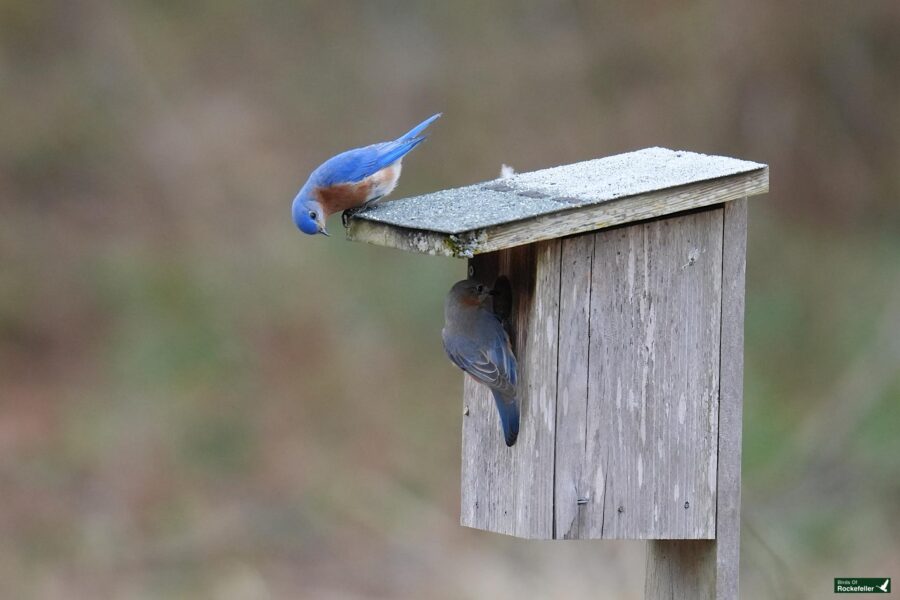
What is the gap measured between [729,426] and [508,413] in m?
0.63

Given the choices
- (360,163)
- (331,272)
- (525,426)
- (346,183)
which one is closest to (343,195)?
(346,183)

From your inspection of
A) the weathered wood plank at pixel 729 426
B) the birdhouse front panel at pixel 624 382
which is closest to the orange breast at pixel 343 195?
the birdhouse front panel at pixel 624 382

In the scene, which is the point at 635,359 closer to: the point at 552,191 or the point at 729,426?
the point at 729,426

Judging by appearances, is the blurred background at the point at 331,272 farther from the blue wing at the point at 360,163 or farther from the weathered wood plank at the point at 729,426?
the weathered wood plank at the point at 729,426

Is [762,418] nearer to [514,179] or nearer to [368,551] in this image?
[368,551]

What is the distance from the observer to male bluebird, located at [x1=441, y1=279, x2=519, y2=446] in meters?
3.60

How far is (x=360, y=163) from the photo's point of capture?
189 inches

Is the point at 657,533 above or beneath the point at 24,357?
beneath

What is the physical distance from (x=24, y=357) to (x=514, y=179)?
6335 mm

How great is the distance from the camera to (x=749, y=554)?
632cm

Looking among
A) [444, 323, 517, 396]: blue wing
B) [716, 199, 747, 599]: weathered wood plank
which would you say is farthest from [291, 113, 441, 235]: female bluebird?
[716, 199, 747, 599]: weathered wood plank

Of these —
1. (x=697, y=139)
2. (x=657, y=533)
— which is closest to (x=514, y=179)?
(x=657, y=533)

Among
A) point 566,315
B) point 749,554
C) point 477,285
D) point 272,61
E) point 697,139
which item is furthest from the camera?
point 272,61

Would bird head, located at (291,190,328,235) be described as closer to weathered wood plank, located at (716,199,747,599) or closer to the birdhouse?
the birdhouse
